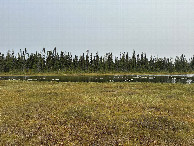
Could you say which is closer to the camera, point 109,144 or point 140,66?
point 109,144

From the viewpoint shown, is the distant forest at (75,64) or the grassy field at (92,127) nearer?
the grassy field at (92,127)

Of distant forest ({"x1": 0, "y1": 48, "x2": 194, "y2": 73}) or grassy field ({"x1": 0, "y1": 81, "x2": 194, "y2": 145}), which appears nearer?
grassy field ({"x1": 0, "y1": 81, "x2": 194, "y2": 145})

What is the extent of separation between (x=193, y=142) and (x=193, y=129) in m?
2.20

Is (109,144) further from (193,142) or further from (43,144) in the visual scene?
(193,142)

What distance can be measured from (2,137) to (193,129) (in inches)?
471

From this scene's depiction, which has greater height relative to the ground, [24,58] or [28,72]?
[24,58]

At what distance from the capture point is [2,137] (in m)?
11.0

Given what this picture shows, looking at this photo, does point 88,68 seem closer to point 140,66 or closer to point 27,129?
point 140,66

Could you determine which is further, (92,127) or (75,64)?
(75,64)

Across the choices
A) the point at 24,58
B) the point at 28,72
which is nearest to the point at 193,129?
the point at 28,72

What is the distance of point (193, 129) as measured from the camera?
12438 millimetres

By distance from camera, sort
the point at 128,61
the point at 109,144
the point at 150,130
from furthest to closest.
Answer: the point at 128,61
the point at 150,130
the point at 109,144

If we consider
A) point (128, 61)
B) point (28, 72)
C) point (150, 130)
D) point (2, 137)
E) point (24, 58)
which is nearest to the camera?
point (2, 137)

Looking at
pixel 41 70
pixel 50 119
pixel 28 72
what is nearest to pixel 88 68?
pixel 41 70
